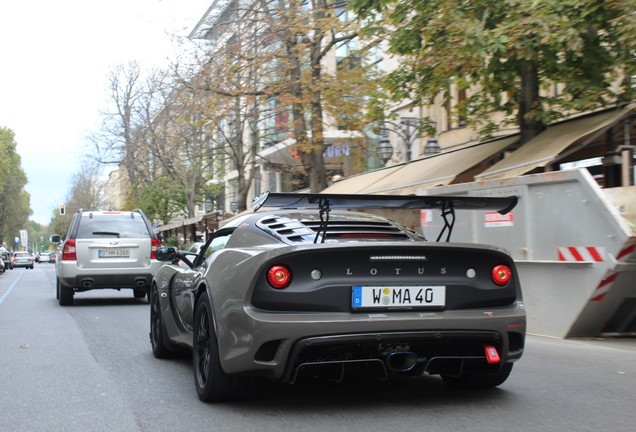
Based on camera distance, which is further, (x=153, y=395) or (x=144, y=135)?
(x=144, y=135)

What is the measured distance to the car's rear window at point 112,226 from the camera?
50.1ft

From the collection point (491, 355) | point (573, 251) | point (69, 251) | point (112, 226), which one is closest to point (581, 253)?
point (573, 251)

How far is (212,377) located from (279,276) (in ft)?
2.96

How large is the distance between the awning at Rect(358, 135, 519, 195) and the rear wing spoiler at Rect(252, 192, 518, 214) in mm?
10697

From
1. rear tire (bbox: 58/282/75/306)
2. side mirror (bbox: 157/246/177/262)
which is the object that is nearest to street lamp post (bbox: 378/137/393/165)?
rear tire (bbox: 58/282/75/306)

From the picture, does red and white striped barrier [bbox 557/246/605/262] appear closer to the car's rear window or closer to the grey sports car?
the grey sports car

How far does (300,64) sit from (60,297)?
9665 mm

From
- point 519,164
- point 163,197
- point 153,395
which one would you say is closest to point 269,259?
point 153,395

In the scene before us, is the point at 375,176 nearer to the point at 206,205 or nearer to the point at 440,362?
the point at 440,362

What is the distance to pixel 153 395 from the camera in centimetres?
590

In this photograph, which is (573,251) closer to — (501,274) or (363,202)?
(501,274)

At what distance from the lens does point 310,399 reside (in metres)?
5.50

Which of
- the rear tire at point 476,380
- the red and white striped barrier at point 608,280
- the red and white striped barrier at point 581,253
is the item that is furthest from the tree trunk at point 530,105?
the rear tire at point 476,380

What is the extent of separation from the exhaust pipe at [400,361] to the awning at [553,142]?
881cm
